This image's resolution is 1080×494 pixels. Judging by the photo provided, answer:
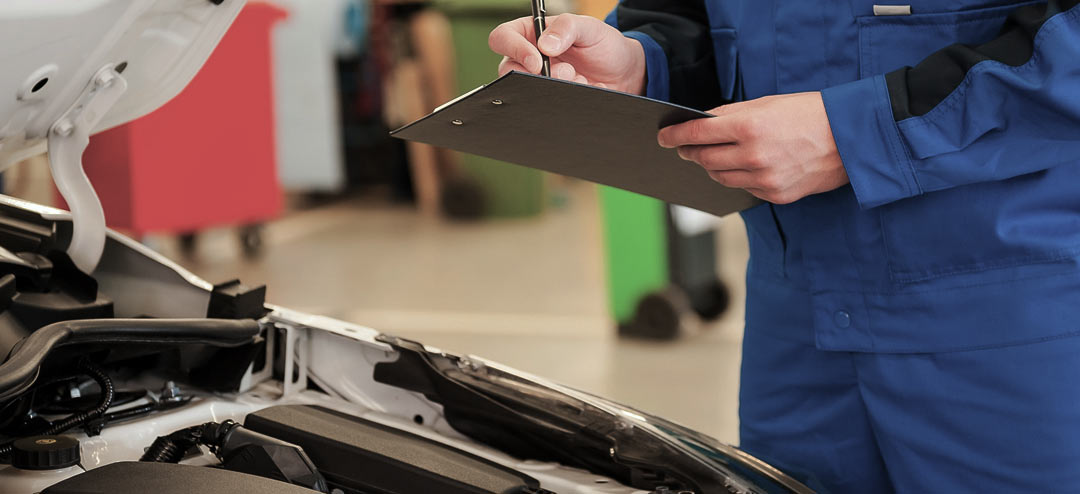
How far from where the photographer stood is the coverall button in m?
0.91

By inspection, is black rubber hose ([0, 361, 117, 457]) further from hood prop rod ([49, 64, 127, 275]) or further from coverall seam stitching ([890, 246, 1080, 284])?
coverall seam stitching ([890, 246, 1080, 284])

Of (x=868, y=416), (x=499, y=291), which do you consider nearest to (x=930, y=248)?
(x=868, y=416)

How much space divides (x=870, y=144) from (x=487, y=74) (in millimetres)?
4780

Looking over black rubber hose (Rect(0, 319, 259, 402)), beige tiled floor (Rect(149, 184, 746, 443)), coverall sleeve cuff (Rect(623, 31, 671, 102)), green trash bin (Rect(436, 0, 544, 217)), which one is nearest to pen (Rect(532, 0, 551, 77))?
coverall sleeve cuff (Rect(623, 31, 671, 102))

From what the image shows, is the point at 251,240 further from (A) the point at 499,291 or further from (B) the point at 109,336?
(B) the point at 109,336

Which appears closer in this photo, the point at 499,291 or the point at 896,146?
the point at 896,146

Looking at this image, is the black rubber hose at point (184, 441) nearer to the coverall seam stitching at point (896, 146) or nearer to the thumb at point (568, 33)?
the thumb at point (568, 33)

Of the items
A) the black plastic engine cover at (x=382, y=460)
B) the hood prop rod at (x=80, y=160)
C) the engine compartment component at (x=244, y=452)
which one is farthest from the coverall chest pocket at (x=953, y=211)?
the hood prop rod at (x=80, y=160)

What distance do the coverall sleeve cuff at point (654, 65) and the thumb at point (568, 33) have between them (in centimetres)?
7

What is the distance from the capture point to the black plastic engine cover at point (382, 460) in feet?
2.73

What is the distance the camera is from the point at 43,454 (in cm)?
79

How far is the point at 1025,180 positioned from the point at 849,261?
0.16 meters

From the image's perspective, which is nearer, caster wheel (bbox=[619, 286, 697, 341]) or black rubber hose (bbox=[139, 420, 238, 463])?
black rubber hose (bbox=[139, 420, 238, 463])

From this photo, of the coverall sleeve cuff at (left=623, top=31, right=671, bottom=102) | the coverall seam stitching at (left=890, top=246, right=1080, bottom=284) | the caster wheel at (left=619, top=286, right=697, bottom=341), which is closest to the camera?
the coverall seam stitching at (left=890, top=246, right=1080, bottom=284)
